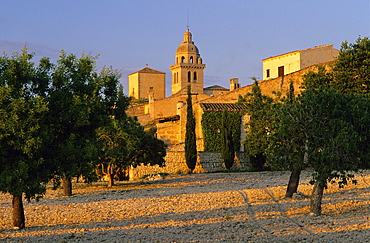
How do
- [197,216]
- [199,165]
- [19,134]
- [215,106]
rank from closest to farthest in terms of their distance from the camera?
[19,134] → [197,216] → [199,165] → [215,106]

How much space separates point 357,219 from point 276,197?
699cm

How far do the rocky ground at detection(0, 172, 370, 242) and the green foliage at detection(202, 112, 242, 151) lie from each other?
16788mm

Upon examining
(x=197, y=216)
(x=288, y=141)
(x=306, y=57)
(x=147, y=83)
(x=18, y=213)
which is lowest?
(x=197, y=216)

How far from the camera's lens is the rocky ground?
15164 millimetres

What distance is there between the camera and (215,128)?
153 feet

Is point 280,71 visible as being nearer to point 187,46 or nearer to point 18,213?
Result: point 18,213

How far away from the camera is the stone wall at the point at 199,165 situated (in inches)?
1699

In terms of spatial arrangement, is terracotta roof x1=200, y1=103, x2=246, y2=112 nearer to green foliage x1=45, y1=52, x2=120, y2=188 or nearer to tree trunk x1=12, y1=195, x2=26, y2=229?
green foliage x1=45, y1=52, x2=120, y2=188

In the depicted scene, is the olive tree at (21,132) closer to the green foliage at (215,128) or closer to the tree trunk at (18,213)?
the tree trunk at (18,213)

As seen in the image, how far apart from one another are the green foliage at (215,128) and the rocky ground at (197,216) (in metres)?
16.8

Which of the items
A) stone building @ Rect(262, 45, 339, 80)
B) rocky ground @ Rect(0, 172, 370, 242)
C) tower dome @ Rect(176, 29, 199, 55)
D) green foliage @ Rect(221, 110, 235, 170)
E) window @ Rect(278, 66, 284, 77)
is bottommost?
rocky ground @ Rect(0, 172, 370, 242)

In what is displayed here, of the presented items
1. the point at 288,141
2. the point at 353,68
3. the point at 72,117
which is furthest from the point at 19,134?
the point at 353,68

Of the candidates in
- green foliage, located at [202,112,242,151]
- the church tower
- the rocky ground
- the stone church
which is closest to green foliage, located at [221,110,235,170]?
the stone church

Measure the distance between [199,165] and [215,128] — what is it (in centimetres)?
471
